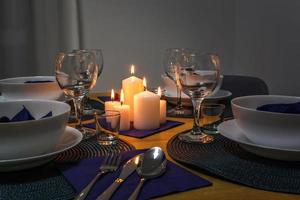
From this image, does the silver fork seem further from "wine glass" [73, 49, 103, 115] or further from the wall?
the wall

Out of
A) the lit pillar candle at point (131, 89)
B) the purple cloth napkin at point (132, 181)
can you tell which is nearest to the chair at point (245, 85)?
the lit pillar candle at point (131, 89)

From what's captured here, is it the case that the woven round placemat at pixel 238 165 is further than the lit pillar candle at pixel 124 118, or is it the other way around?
the lit pillar candle at pixel 124 118

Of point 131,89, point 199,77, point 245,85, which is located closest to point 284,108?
point 199,77

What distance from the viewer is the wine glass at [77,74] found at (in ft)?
3.01

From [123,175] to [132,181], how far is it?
0.09 feet

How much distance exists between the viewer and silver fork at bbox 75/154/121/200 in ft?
1.92

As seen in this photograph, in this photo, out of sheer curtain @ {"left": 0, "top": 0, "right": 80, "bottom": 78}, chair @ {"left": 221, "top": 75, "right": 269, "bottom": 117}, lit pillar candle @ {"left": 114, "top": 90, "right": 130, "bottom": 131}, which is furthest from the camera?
sheer curtain @ {"left": 0, "top": 0, "right": 80, "bottom": 78}

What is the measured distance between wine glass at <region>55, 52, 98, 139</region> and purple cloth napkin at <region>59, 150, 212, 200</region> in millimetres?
217

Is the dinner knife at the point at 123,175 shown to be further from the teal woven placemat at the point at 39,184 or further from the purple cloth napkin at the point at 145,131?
the purple cloth napkin at the point at 145,131

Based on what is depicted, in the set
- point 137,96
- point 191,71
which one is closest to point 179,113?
point 137,96

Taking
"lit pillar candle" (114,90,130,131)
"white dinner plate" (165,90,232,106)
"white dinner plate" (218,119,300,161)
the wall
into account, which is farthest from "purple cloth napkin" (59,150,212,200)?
the wall

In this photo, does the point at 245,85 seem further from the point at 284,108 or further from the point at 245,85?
the point at 284,108

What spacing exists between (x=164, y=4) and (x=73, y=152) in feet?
6.97

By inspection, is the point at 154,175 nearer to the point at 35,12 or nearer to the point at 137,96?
the point at 137,96
